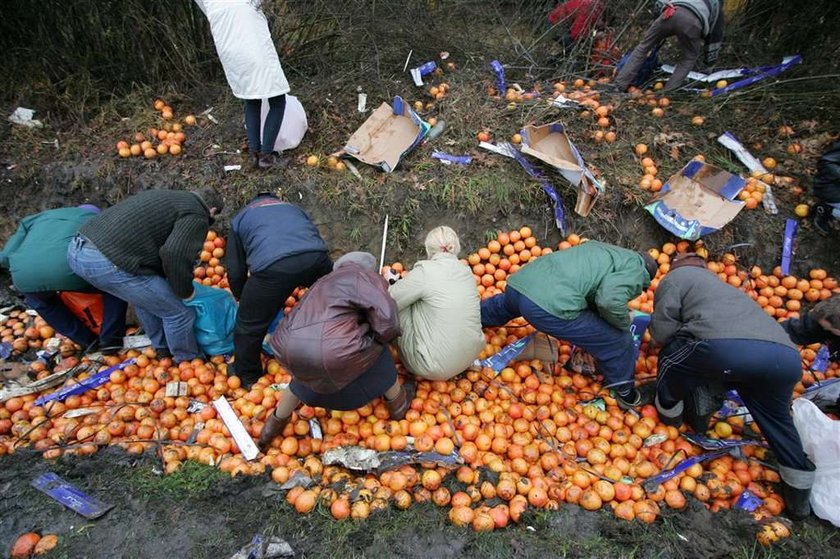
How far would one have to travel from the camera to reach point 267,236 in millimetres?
3414

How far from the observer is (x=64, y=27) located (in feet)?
19.4

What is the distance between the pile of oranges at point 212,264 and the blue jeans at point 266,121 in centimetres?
112

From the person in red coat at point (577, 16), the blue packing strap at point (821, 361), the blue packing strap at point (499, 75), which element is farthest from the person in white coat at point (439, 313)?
the person in red coat at point (577, 16)

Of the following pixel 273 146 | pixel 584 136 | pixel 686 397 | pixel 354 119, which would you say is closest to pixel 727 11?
pixel 584 136

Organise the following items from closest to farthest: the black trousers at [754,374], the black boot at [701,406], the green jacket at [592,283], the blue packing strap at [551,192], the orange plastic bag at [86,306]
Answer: the black trousers at [754,374] → the green jacket at [592,283] → the black boot at [701,406] → the orange plastic bag at [86,306] → the blue packing strap at [551,192]

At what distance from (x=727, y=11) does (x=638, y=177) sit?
190 inches

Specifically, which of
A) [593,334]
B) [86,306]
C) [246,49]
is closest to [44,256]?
[86,306]

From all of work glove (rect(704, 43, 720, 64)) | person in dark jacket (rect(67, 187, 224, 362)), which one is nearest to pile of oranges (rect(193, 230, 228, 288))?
person in dark jacket (rect(67, 187, 224, 362))

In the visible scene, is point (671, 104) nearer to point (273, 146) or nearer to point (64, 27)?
point (273, 146)

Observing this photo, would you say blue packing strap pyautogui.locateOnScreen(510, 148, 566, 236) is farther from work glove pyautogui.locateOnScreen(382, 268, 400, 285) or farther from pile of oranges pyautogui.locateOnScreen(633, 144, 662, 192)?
work glove pyautogui.locateOnScreen(382, 268, 400, 285)

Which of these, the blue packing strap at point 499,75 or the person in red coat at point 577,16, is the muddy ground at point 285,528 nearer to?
the blue packing strap at point 499,75

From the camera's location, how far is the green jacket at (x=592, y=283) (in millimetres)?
3516

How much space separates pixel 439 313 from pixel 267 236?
1.38 m

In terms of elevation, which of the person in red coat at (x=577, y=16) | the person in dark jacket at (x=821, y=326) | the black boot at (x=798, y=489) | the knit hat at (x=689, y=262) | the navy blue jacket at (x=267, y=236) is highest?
the person in red coat at (x=577, y=16)
